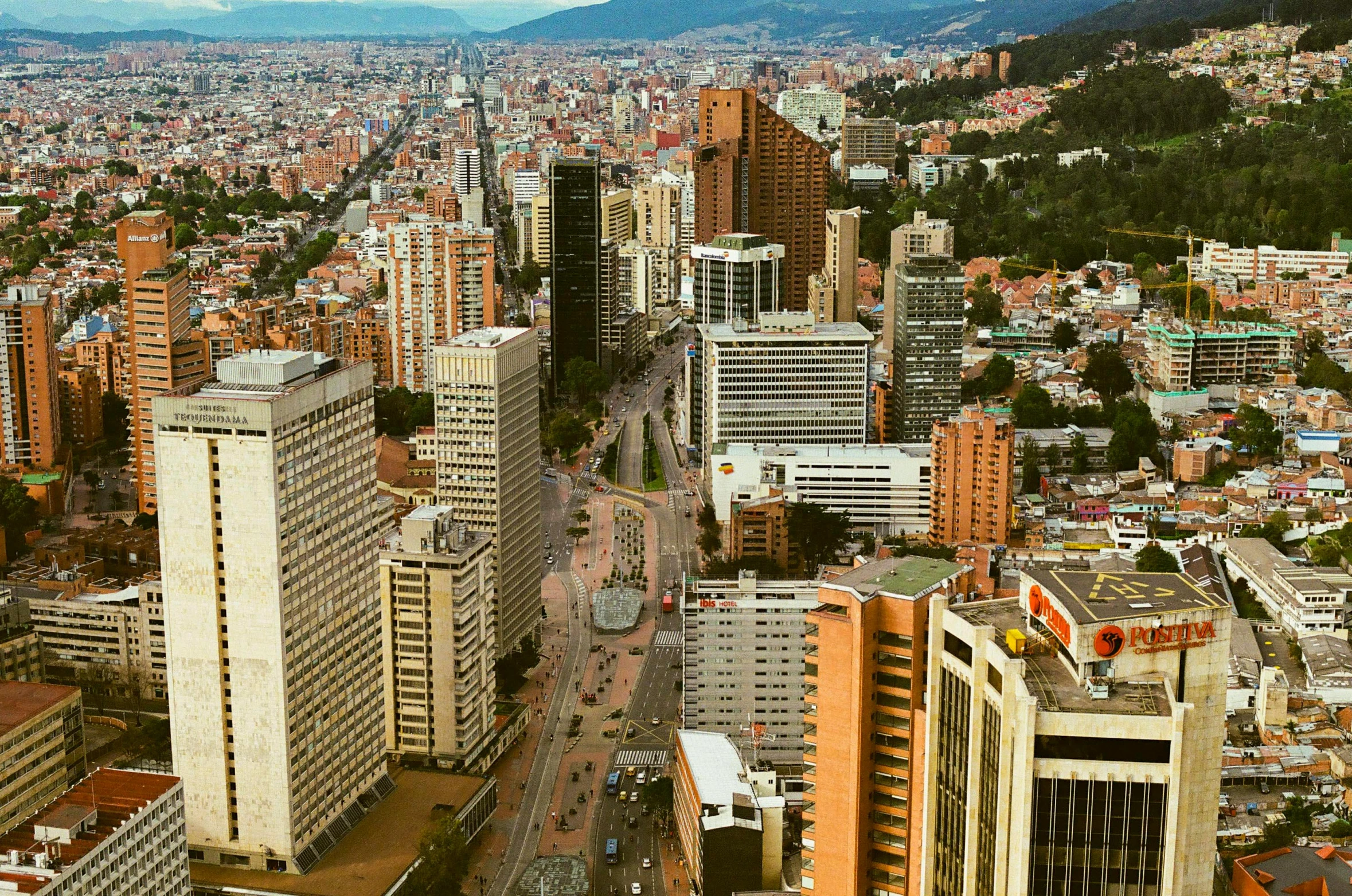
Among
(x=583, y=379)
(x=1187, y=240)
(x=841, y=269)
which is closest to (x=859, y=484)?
(x=583, y=379)

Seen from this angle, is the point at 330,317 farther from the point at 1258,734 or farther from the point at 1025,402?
the point at 1258,734

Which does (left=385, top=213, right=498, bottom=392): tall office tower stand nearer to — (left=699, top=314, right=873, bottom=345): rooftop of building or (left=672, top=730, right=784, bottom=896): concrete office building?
(left=699, top=314, right=873, bottom=345): rooftop of building

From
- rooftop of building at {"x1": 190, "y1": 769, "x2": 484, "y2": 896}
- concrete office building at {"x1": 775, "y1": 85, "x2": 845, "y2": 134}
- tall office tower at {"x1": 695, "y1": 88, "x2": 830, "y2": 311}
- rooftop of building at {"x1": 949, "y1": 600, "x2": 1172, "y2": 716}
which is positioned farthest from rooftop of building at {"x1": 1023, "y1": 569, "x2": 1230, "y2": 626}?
concrete office building at {"x1": 775, "y1": 85, "x2": 845, "y2": 134}

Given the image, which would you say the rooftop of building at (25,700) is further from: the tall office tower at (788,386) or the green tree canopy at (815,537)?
the tall office tower at (788,386)

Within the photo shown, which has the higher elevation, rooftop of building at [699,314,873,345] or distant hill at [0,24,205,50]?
distant hill at [0,24,205,50]

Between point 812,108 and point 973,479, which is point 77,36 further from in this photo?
point 973,479
